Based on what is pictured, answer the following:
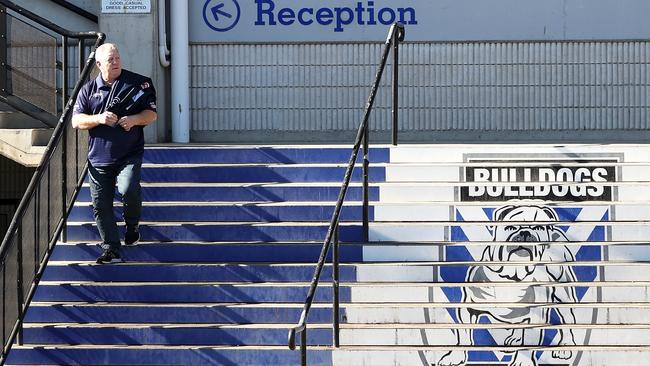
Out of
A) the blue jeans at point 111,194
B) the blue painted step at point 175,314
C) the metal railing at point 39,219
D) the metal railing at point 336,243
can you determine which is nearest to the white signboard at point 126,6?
the metal railing at point 39,219

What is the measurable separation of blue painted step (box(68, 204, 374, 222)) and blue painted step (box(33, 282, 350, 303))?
3.18 feet

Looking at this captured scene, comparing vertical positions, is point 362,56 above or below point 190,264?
above

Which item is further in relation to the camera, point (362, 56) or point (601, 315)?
point (362, 56)

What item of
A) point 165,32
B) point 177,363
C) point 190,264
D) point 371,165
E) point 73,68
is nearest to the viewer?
point 177,363

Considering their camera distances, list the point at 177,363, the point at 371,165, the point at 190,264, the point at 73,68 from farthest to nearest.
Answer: the point at 73,68 → the point at 371,165 → the point at 190,264 → the point at 177,363

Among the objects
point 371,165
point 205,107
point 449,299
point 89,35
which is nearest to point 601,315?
point 449,299

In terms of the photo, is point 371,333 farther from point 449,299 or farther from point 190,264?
point 190,264

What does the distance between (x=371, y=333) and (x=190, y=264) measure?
1.61 m

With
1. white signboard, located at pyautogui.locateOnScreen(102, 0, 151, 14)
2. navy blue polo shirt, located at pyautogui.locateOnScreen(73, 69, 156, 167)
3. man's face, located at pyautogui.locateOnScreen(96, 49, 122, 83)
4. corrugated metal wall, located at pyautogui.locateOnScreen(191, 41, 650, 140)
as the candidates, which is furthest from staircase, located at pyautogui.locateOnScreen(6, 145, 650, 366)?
corrugated metal wall, located at pyautogui.locateOnScreen(191, 41, 650, 140)

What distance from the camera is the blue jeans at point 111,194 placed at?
968cm

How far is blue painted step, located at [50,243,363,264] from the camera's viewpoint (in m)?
9.93

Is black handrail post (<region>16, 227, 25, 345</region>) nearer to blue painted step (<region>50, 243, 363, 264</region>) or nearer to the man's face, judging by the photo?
blue painted step (<region>50, 243, 363, 264</region>)

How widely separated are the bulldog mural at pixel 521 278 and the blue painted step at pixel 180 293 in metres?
1.01

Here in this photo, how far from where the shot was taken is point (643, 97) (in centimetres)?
1395
